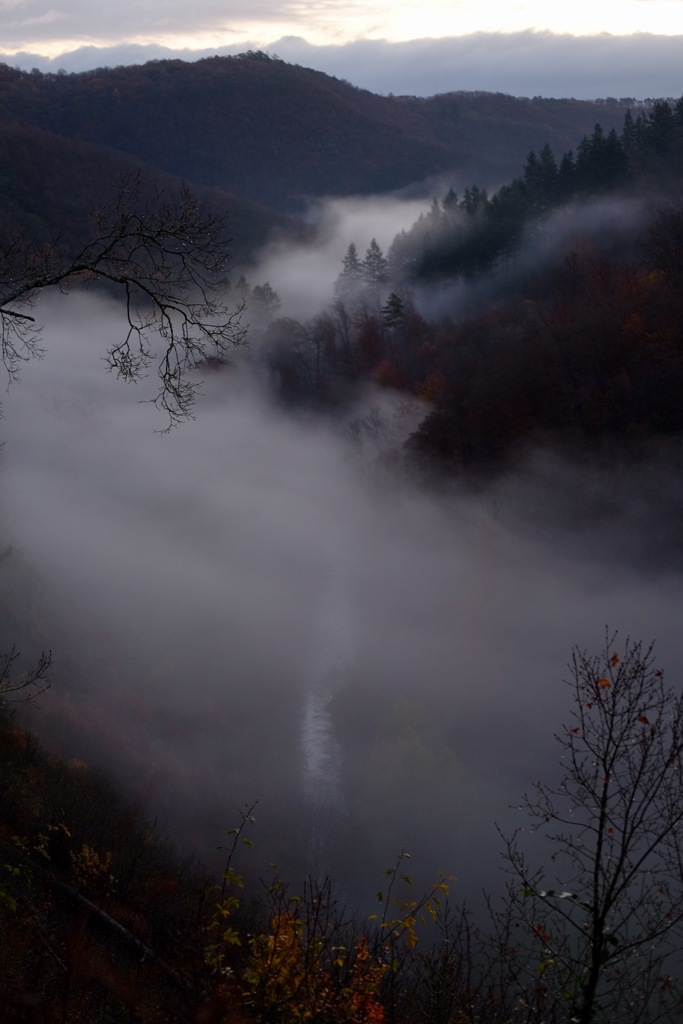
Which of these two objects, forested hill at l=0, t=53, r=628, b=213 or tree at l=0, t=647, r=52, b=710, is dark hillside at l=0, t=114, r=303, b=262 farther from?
tree at l=0, t=647, r=52, b=710

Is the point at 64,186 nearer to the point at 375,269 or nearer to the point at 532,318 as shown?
the point at 375,269

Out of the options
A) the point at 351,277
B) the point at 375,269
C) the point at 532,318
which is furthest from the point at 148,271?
the point at 351,277

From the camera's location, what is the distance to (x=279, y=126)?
131 meters

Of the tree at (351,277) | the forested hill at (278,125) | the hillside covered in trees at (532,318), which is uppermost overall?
the forested hill at (278,125)

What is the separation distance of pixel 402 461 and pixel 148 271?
157ft

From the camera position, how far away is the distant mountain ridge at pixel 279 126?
387 feet

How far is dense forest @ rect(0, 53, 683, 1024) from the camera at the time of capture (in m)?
5.92

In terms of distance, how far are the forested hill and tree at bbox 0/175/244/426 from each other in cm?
11410

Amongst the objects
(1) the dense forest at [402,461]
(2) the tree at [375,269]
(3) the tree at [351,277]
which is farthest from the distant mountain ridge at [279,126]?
(2) the tree at [375,269]

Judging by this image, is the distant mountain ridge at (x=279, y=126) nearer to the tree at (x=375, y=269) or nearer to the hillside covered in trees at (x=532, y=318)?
the tree at (x=375, y=269)

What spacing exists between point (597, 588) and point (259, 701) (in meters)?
16.3

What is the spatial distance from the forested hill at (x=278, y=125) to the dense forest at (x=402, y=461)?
0.59 metres

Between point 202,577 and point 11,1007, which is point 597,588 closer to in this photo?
point 202,577

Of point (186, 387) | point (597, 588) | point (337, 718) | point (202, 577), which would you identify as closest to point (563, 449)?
point (597, 588)
